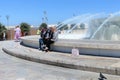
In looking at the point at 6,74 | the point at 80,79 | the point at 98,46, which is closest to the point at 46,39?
the point at 98,46

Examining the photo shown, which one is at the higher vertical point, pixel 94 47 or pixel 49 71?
pixel 94 47

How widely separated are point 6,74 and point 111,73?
295 centimetres

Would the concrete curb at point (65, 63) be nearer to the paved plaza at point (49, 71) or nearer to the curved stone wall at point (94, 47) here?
the paved plaza at point (49, 71)

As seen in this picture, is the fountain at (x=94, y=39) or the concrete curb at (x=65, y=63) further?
the fountain at (x=94, y=39)

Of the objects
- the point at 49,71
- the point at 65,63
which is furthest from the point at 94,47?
the point at 49,71

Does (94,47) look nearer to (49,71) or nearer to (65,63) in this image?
(65,63)

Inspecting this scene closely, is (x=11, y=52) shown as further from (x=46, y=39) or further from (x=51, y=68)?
(x=51, y=68)

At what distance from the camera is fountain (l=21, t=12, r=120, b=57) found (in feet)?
32.6

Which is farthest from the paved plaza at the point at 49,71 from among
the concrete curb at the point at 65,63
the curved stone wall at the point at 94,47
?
the curved stone wall at the point at 94,47

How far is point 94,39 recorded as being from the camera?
13508 mm

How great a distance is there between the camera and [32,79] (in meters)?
7.94

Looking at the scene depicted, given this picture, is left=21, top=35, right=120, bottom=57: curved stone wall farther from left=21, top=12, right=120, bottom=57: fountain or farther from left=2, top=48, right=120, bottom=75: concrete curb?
left=2, top=48, right=120, bottom=75: concrete curb

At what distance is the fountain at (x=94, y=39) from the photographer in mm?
9922

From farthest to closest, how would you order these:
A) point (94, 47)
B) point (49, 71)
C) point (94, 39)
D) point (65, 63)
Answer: point (94, 39) < point (94, 47) < point (65, 63) < point (49, 71)
